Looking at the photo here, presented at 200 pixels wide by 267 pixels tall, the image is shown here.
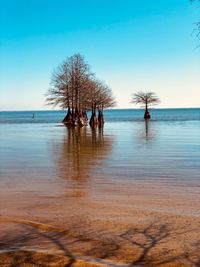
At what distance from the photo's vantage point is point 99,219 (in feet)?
24.5

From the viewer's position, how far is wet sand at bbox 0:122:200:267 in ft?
18.4

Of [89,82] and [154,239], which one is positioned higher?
[89,82]

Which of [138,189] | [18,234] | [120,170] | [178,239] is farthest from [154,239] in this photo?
[120,170]

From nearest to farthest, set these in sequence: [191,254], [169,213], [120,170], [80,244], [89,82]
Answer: [191,254]
[80,244]
[169,213]
[120,170]
[89,82]

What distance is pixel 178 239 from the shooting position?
6.30 m

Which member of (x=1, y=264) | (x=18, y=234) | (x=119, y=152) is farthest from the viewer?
(x=119, y=152)

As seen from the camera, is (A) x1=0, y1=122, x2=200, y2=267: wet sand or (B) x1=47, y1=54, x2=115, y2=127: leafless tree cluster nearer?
A: (A) x1=0, y1=122, x2=200, y2=267: wet sand

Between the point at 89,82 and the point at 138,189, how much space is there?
48086 millimetres

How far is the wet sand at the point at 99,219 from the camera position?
5605 mm

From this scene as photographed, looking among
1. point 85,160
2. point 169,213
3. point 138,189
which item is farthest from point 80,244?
point 85,160

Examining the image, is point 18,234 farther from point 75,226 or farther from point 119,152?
point 119,152

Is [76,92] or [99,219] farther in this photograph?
[76,92]

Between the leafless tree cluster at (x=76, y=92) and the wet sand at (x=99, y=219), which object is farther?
the leafless tree cluster at (x=76, y=92)

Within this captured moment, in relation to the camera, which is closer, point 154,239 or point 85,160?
point 154,239
